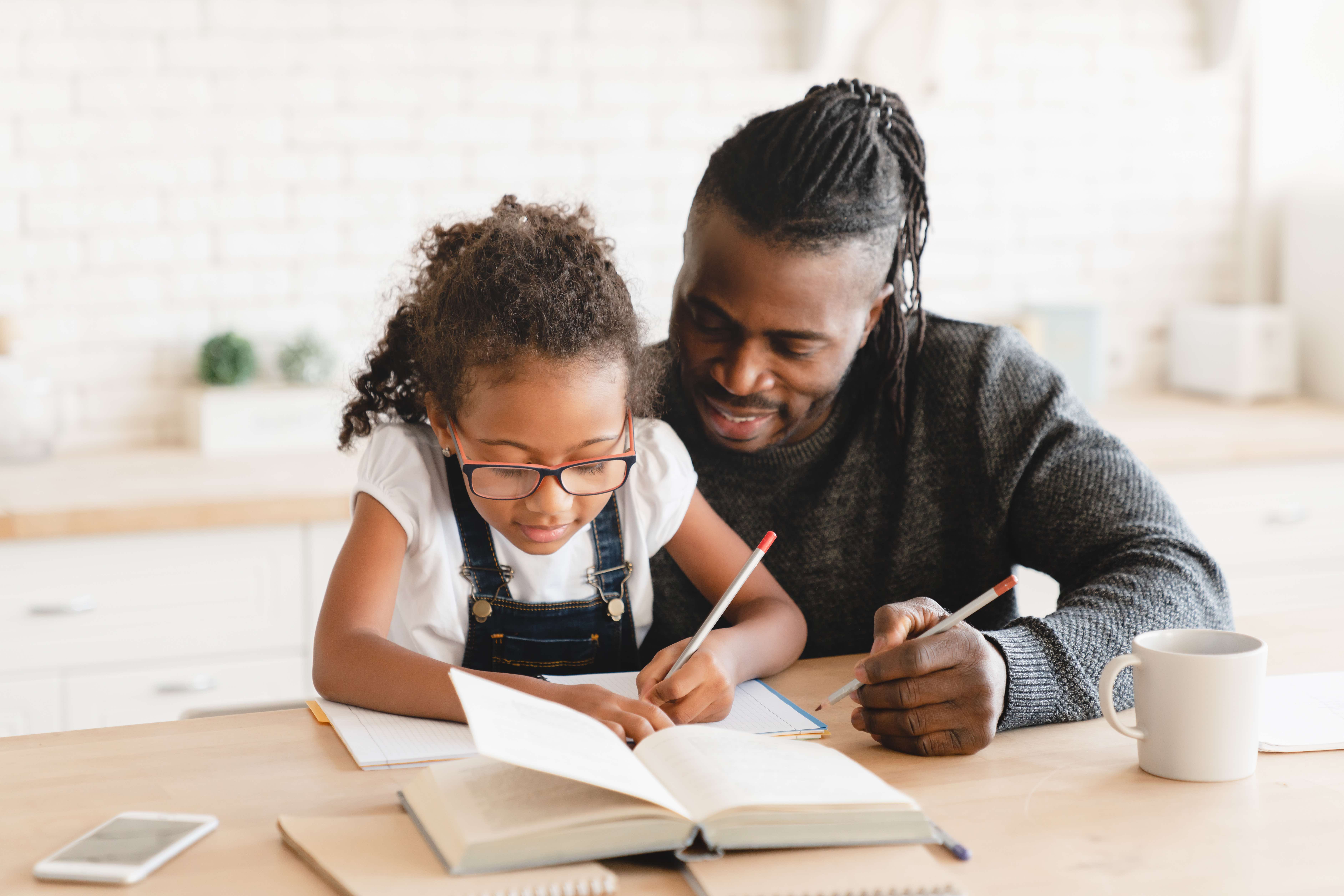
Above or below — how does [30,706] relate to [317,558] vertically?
below

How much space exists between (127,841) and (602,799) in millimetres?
338

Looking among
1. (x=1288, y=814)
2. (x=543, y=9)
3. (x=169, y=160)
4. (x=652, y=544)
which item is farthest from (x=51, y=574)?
(x=1288, y=814)

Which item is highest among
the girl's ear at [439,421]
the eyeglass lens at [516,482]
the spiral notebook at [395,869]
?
the girl's ear at [439,421]

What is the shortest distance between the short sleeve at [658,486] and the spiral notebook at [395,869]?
657mm

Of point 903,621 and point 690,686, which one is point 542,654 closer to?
point 690,686

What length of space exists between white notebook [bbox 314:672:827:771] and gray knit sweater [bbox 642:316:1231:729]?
0.36 meters

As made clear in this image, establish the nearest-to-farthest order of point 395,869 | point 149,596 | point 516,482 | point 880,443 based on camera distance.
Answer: point 395,869
point 516,482
point 880,443
point 149,596

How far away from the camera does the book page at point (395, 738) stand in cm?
108

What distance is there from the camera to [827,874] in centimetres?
86

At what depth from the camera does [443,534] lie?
1.46 metres

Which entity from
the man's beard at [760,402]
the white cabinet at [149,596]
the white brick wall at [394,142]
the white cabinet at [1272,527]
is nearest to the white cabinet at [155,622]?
the white cabinet at [149,596]

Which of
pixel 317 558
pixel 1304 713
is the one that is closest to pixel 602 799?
pixel 1304 713

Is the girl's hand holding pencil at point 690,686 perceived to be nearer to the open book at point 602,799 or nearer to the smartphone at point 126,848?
the open book at point 602,799

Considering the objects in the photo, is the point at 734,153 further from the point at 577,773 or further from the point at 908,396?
the point at 577,773
